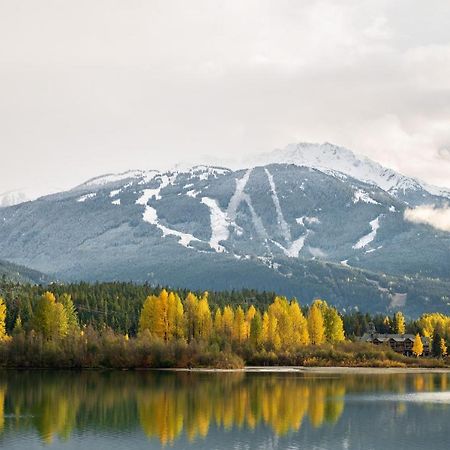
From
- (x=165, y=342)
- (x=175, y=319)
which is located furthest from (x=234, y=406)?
(x=175, y=319)

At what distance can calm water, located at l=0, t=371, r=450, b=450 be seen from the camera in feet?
265

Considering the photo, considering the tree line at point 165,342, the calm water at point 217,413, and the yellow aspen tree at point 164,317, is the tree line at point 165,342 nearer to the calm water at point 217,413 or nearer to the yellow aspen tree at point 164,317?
the yellow aspen tree at point 164,317

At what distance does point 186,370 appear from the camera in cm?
15925

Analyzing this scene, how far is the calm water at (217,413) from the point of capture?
265 feet

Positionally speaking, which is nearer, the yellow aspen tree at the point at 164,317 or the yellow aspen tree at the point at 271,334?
the yellow aspen tree at the point at 271,334

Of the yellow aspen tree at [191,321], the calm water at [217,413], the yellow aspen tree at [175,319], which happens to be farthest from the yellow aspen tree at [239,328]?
the calm water at [217,413]

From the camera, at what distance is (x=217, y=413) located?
98.7m

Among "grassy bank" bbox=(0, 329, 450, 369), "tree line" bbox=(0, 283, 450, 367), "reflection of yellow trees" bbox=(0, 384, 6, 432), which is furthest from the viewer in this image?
"tree line" bbox=(0, 283, 450, 367)

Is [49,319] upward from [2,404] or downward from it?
upward

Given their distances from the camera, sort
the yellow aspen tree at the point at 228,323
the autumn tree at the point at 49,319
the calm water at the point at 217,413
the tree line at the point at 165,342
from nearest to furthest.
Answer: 1. the calm water at the point at 217,413
2. the tree line at the point at 165,342
3. the autumn tree at the point at 49,319
4. the yellow aspen tree at the point at 228,323

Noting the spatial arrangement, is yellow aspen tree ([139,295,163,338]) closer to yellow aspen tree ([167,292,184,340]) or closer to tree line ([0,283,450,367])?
tree line ([0,283,450,367])

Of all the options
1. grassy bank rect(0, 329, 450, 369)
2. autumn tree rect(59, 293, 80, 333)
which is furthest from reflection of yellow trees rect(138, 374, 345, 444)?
autumn tree rect(59, 293, 80, 333)

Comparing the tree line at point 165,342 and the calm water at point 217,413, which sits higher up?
the tree line at point 165,342

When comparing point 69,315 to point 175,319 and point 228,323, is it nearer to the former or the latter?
point 175,319
